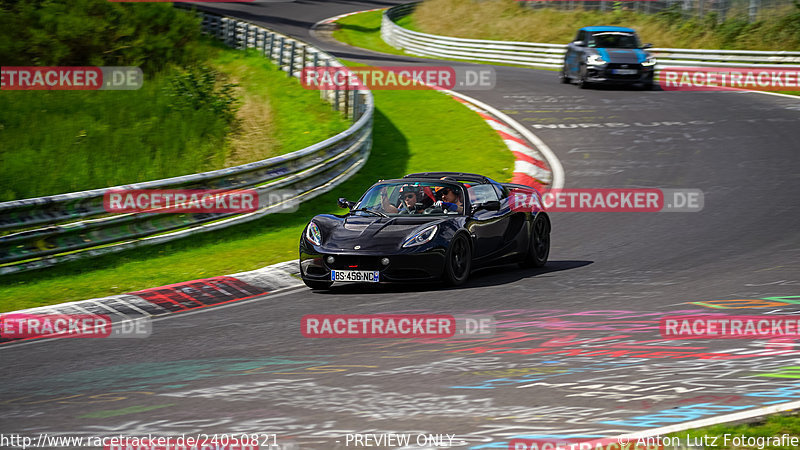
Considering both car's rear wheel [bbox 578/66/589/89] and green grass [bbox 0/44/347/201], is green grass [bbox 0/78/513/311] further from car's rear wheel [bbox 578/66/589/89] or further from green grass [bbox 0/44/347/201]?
car's rear wheel [bbox 578/66/589/89]

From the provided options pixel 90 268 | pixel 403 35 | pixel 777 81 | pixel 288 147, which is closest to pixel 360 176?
pixel 288 147

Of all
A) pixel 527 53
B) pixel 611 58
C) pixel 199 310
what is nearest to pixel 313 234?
pixel 199 310

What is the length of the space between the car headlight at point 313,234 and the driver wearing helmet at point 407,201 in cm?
90

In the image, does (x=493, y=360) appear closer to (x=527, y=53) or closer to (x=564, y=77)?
(x=564, y=77)

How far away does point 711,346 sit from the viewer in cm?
724

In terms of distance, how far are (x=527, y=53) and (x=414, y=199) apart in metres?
27.0

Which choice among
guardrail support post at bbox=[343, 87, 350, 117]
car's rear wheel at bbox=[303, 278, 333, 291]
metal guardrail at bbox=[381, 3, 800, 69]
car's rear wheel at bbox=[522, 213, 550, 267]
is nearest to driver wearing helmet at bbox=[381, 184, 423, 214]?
car's rear wheel at bbox=[303, 278, 333, 291]

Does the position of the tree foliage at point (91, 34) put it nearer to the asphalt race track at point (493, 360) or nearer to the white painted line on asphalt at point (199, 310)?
the asphalt race track at point (493, 360)

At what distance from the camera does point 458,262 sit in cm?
1061

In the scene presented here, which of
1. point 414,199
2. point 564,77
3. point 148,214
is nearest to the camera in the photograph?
point 414,199

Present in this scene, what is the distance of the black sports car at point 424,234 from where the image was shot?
10.2m

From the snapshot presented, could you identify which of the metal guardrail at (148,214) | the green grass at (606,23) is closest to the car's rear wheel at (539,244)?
the metal guardrail at (148,214)

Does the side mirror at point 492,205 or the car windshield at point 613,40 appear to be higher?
the side mirror at point 492,205

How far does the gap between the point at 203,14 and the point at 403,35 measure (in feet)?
35.8
